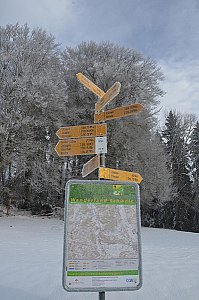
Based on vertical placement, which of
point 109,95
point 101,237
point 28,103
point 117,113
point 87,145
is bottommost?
point 101,237

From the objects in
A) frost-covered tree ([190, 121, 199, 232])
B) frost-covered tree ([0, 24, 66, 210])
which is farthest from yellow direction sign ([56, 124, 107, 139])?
frost-covered tree ([190, 121, 199, 232])

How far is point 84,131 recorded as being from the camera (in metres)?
4.55

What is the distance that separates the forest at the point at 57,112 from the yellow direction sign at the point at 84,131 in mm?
11506

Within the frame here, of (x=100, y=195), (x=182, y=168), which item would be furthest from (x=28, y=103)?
(x=182, y=168)

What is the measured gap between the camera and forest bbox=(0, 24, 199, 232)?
16.3 metres

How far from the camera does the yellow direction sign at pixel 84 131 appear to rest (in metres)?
4.52

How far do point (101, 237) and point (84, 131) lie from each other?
6.05 feet

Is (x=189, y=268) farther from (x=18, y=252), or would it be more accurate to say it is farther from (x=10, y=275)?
(x=18, y=252)

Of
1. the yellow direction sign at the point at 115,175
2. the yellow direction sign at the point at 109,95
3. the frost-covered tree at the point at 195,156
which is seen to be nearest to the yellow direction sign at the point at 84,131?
the yellow direction sign at the point at 109,95

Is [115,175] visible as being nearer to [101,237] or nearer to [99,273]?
[101,237]

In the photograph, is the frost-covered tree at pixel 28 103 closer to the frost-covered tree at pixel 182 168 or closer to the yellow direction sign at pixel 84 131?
the yellow direction sign at pixel 84 131

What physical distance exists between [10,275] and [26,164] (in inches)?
487

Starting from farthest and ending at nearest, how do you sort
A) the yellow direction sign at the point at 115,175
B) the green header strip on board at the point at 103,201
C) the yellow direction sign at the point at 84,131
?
the yellow direction sign at the point at 84,131, the yellow direction sign at the point at 115,175, the green header strip on board at the point at 103,201

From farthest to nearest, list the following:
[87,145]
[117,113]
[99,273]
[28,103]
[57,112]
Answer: [57,112] → [28,103] → [117,113] → [87,145] → [99,273]
